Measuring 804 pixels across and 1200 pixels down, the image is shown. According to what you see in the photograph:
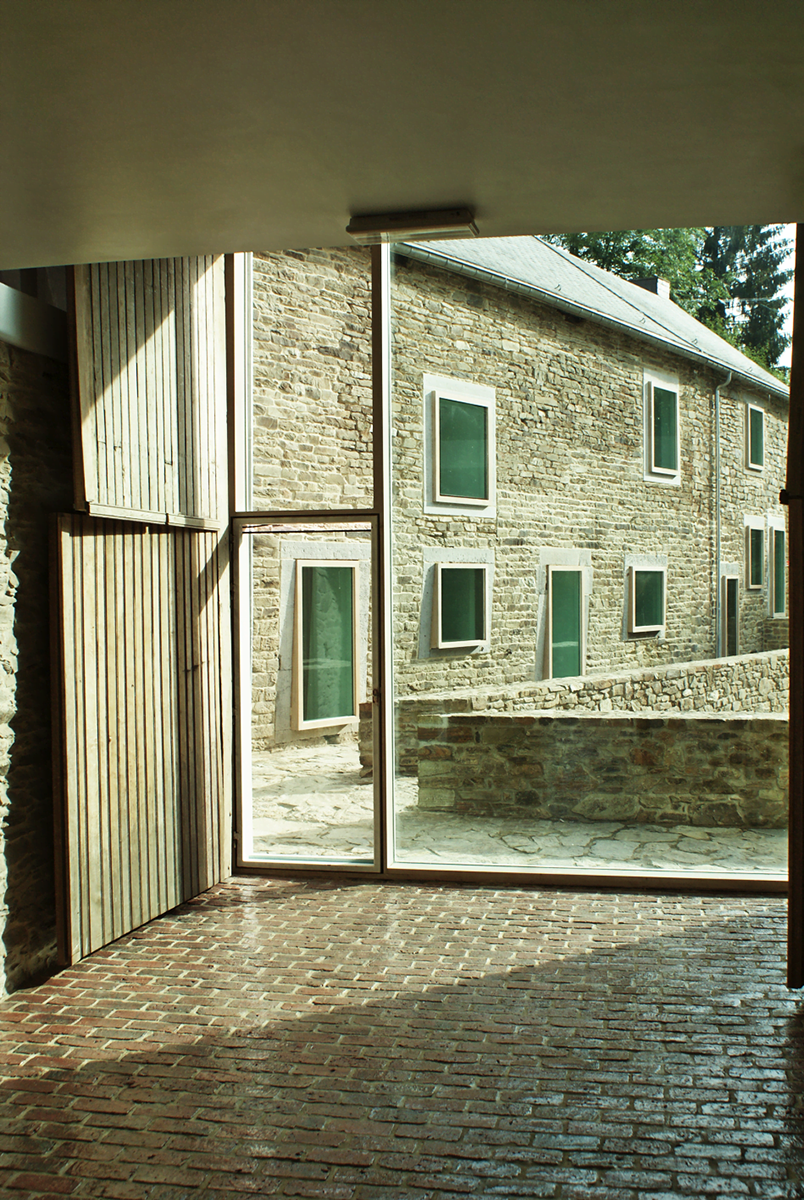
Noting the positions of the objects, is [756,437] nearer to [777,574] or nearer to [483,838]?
[777,574]

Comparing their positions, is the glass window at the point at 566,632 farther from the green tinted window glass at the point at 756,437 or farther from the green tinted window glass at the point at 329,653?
the green tinted window glass at the point at 329,653

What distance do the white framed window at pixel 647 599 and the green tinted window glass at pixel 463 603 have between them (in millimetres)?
933

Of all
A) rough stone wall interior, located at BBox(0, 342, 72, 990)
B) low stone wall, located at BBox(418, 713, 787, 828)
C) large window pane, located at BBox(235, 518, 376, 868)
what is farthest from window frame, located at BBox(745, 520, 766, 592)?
rough stone wall interior, located at BBox(0, 342, 72, 990)

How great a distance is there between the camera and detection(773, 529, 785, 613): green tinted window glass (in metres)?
5.62

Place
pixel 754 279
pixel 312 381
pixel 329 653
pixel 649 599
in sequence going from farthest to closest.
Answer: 1. pixel 312 381
2. pixel 329 653
3. pixel 649 599
4. pixel 754 279

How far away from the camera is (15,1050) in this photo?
12.8ft

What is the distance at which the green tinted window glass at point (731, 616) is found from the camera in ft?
19.3

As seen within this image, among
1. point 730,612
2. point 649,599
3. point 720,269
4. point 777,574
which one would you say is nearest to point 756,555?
point 777,574

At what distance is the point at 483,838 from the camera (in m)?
6.17

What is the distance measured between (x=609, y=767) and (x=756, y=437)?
87.9 inches

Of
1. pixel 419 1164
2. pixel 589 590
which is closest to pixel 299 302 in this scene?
pixel 589 590

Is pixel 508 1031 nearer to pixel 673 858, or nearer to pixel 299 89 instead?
pixel 673 858

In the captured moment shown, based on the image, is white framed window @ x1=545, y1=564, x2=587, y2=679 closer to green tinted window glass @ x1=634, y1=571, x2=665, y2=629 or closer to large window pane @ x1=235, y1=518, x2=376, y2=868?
green tinted window glass @ x1=634, y1=571, x2=665, y2=629

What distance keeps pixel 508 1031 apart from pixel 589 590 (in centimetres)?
287
